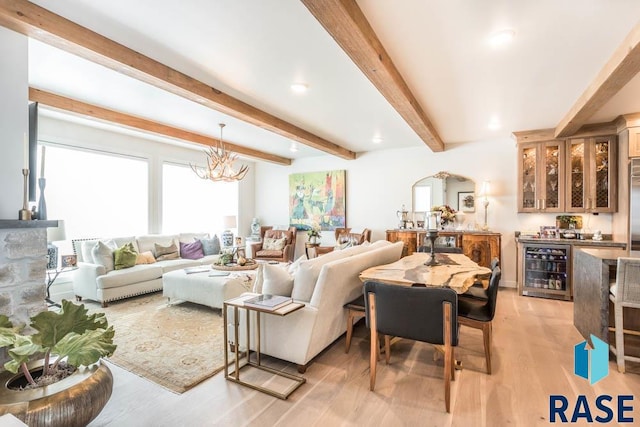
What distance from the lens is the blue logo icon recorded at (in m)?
2.48

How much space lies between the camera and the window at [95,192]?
4602 millimetres

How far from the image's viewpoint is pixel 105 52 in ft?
7.85

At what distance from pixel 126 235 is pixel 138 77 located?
361cm

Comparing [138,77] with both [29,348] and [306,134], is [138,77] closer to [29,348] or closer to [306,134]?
[29,348]

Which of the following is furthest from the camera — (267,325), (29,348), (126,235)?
(126,235)

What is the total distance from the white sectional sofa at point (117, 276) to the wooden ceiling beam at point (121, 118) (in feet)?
5.90

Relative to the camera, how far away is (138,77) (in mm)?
2752

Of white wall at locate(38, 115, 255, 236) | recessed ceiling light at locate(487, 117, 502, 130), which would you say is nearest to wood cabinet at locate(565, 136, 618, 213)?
recessed ceiling light at locate(487, 117, 502, 130)

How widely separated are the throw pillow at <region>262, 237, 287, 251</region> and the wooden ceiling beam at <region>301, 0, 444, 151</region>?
4.15 meters

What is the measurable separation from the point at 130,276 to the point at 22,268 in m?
2.31

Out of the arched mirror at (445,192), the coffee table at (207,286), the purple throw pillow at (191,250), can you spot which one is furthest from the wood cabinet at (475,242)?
the purple throw pillow at (191,250)

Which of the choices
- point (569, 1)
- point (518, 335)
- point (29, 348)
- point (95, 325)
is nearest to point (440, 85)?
point (569, 1)

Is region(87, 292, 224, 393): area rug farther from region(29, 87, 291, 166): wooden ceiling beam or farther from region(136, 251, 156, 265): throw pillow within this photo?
region(29, 87, 291, 166): wooden ceiling beam

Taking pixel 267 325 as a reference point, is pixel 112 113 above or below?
above
